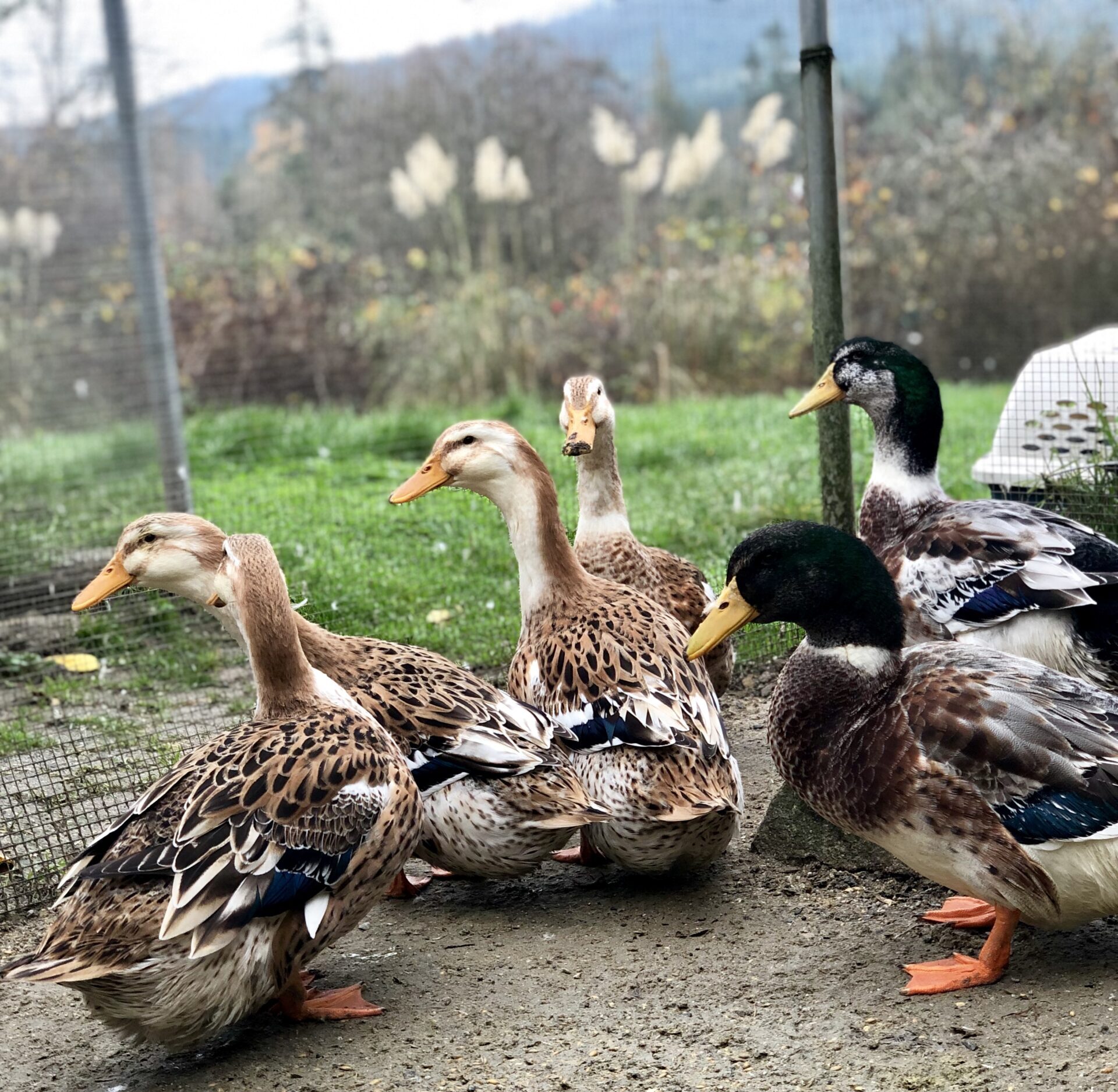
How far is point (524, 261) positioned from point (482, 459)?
904 cm

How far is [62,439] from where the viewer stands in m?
9.30

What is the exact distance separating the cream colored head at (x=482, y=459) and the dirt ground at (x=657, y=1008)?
1.22 metres

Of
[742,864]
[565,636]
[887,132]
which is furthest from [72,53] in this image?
[887,132]

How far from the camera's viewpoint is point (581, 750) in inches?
140

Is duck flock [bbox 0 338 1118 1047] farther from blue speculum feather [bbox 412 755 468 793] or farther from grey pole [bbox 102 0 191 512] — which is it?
grey pole [bbox 102 0 191 512]

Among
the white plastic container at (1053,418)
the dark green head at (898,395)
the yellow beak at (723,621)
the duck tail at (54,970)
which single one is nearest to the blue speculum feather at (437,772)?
the yellow beak at (723,621)

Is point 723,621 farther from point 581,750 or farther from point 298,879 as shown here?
point 298,879

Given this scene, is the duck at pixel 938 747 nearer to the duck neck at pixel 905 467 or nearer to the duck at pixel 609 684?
the duck at pixel 609 684

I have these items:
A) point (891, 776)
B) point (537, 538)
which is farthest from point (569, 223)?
point (891, 776)

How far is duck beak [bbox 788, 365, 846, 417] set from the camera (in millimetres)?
4605

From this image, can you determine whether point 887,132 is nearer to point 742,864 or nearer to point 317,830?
point 742,864

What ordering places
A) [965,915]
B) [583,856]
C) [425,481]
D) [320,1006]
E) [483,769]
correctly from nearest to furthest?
[320,1006], [965,915], [483,769], [583,856], [425,481]

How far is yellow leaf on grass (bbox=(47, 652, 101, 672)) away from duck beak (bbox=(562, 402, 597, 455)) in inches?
91.1

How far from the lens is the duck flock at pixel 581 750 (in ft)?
9.05
